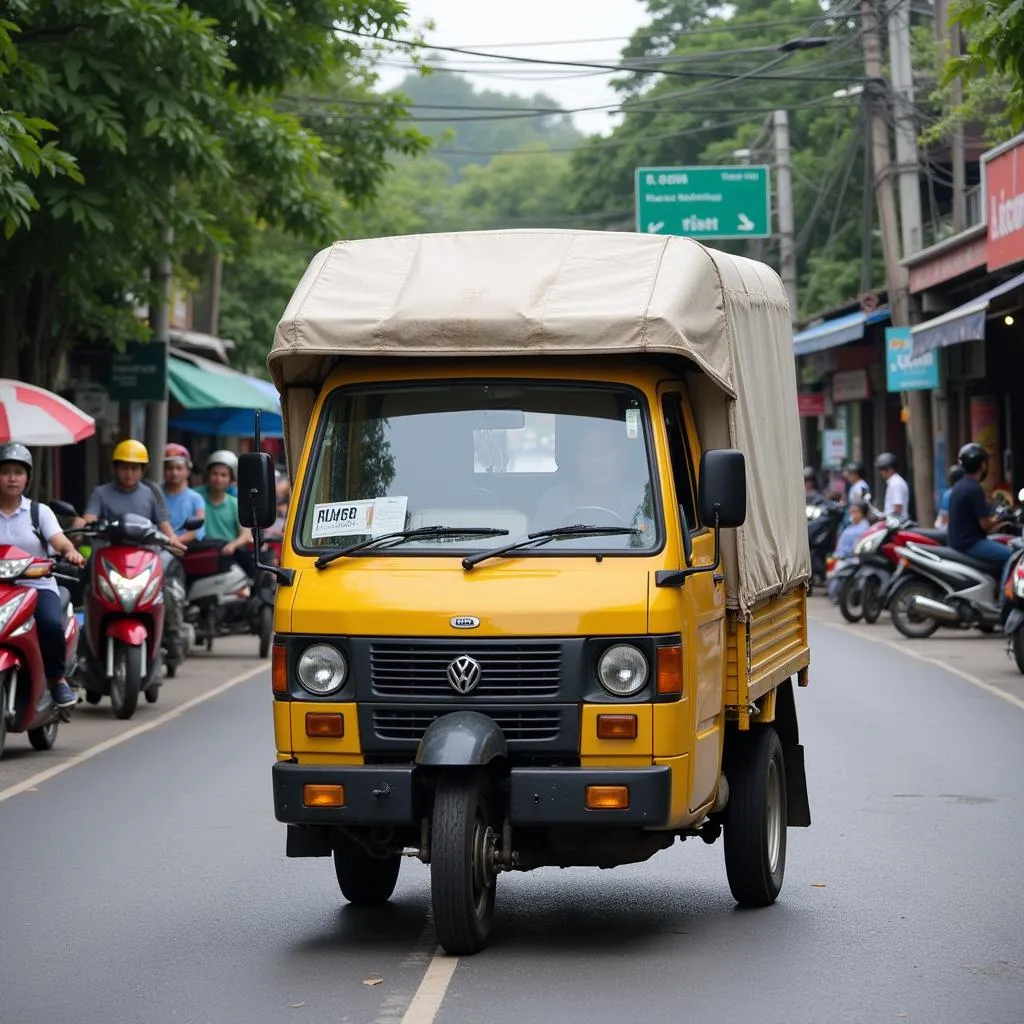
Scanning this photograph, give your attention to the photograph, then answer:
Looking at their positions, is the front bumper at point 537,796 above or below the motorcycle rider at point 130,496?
below

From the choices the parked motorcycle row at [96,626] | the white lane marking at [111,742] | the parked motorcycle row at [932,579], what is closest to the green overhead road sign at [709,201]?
the parked motorcycle row at [932,579]

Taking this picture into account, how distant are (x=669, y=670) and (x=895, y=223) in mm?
23442

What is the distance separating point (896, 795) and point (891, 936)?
11.9ft

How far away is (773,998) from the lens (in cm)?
644

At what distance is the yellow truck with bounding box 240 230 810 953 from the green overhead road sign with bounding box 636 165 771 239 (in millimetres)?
29429

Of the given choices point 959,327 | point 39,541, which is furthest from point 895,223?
point 39,541

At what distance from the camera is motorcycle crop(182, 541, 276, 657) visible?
19.9 metres

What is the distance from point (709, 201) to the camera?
37594 mm

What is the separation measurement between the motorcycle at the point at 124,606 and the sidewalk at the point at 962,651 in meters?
6.39

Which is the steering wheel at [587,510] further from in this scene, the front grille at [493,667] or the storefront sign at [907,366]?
the storefront sign at [907,366]

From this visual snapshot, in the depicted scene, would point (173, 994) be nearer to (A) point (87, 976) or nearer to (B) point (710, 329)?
(A) point (87, 976)

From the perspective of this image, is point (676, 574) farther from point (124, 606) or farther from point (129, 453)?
point (129, 453)

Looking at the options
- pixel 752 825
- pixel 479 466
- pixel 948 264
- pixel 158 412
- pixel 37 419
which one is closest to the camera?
pixel 479 466

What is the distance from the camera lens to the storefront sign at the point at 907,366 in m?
28.0
